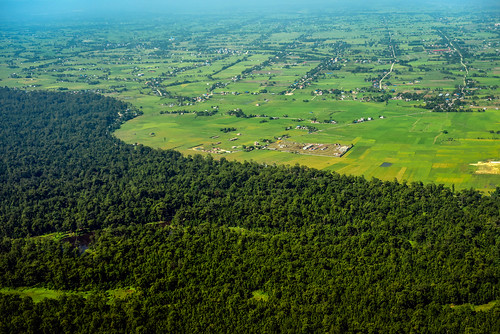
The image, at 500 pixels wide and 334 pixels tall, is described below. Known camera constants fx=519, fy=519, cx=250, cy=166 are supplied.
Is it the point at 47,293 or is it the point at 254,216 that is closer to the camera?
the point at 47,293

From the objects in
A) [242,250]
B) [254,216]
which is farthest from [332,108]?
[242,250]

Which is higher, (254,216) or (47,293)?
(254,216)

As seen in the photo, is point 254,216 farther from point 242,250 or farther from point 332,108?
point 332,108

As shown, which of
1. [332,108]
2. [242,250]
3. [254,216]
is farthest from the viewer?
[332,108]

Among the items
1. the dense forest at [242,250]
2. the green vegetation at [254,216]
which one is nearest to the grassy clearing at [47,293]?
the green vegetation at [254,216]

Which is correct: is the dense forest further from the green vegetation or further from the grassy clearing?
the grassy clearing

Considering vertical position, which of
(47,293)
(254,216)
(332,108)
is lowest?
(47,293)

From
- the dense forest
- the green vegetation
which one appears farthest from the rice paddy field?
the dense forest

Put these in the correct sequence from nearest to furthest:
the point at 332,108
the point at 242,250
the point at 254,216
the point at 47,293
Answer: the point at 47,293
the point at 242,250
the point at 254,216
the point at 332,108

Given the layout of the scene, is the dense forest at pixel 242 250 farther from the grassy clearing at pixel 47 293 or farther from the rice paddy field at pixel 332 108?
the rice paddy field at pixel 332 108
